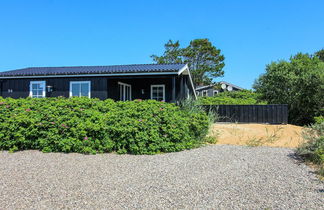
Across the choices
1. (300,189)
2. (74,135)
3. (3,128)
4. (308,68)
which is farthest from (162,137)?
(308,68)

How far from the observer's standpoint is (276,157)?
4879 mm

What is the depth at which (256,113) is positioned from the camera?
13.2m

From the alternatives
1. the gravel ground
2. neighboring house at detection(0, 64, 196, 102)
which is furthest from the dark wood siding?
the gravel ground

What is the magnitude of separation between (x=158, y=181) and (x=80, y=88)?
33.1 feet

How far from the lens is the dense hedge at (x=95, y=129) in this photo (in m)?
5.14

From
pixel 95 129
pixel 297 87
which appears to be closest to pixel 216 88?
pixel 297 87

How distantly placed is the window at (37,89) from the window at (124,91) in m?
4.39

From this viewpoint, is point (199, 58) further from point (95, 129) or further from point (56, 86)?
point (95, 129)

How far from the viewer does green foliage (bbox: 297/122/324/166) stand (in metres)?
4.46

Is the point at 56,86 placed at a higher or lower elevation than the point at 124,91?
higher

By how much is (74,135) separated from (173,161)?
2529 mm

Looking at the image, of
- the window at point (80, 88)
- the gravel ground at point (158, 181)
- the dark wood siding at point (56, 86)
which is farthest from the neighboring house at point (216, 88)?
the gravel ground at point (158, 181)

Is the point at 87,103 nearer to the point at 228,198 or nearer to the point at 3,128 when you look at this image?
the point at 3,128

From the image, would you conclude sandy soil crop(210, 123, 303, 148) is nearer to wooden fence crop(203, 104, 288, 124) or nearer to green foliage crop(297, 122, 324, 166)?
green foliage crop(297, 122, 324, 166)
